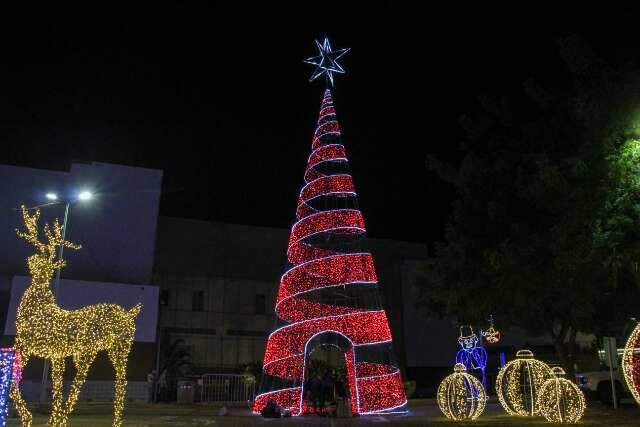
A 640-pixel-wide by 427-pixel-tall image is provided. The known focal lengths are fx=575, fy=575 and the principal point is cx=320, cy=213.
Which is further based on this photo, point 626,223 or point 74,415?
point 74,415

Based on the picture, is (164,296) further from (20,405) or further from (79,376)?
(20,405)

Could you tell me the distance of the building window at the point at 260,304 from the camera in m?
41.1

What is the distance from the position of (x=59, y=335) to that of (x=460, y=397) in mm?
10411

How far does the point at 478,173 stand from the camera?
1770cm

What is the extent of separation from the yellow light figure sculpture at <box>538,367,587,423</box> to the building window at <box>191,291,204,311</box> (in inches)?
1112

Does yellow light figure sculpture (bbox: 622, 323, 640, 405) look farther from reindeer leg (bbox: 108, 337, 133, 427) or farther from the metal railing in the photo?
the metal railing

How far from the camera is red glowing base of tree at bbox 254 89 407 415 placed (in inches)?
669

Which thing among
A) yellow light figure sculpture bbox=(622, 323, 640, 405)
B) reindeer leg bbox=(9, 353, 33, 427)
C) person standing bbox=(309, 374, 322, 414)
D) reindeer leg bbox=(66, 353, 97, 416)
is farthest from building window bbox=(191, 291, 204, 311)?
yellow light figure sculpture bbox=(622, 323, 640, 405)

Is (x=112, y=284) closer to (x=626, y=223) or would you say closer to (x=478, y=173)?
(x=478, y=173)

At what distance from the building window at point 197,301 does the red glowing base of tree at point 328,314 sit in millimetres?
21124

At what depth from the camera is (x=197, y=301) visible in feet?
130

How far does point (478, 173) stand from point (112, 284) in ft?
59.9

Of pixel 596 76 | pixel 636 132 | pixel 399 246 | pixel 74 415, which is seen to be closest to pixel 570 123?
pixel 596 76

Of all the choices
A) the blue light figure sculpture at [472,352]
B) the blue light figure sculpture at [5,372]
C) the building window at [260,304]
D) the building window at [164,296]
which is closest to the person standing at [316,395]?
the blue light figure sculpture at [472,352]
